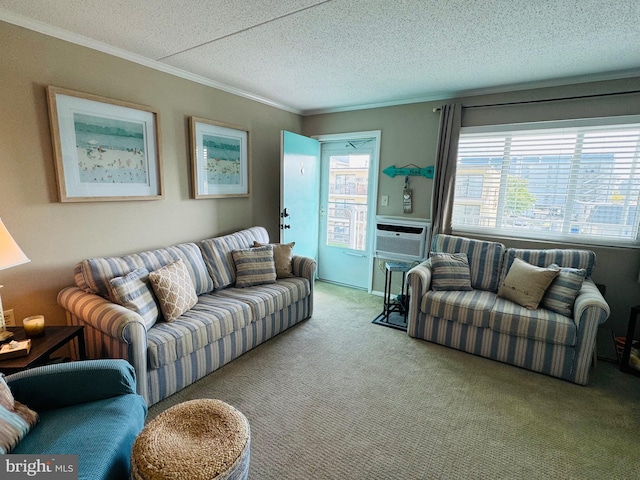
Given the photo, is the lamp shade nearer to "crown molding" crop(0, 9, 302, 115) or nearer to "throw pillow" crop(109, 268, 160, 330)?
"throw pillow" crop(109, 268, 160, 330)

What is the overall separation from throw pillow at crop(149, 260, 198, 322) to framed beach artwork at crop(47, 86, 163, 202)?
77cm

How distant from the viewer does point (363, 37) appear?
219cm

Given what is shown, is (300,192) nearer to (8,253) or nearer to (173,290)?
(173,290)

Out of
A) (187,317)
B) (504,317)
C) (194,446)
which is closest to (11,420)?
(194,446)

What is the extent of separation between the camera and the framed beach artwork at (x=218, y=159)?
317cm

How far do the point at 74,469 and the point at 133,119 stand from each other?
244 cm

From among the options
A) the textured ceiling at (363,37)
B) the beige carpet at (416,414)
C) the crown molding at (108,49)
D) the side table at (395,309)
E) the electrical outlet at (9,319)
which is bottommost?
the beige carpet at (416,414)

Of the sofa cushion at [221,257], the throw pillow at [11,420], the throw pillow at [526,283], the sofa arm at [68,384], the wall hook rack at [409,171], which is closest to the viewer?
the throw pillow at [11,420]

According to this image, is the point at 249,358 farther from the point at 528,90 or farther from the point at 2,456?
the point at 528,90

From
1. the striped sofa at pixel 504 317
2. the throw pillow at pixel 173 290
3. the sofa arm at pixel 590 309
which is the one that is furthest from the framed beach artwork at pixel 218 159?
the sofa arm at pixel 590 309

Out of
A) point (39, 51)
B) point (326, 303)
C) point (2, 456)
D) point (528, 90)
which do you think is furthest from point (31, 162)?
point (528, 90)

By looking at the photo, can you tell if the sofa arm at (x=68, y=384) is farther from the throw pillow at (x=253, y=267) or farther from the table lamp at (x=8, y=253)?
the throw pillow at (x=253, y=267)

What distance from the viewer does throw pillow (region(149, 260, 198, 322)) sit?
7.50 ft

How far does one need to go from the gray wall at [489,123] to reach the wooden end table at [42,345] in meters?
3.24
